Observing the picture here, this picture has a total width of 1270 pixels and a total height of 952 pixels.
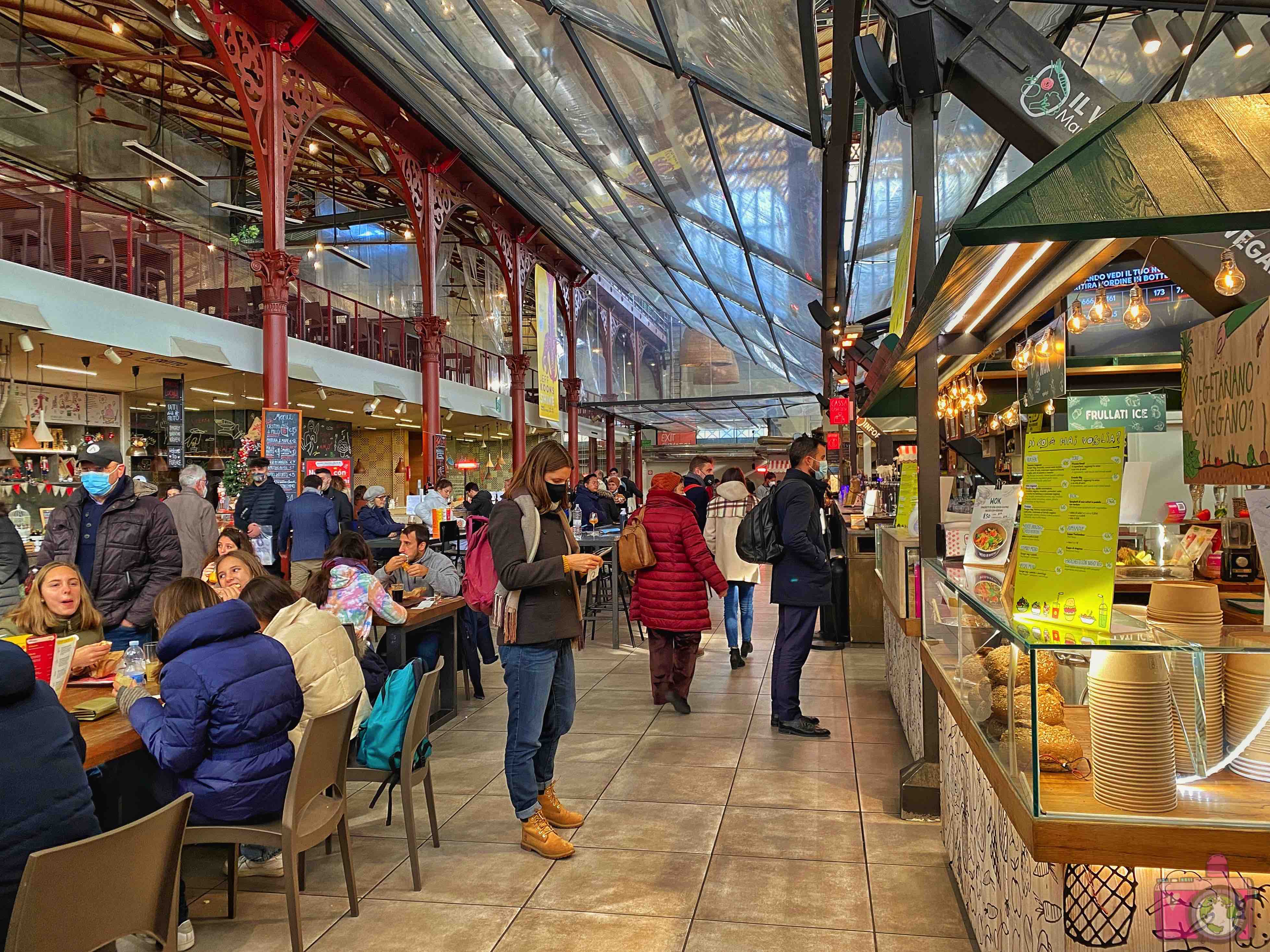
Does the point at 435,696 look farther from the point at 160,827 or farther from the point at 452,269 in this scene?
the point at 452,269

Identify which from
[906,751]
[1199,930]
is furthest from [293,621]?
[906,751]

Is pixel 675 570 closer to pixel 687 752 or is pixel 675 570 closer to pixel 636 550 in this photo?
pixel 636 550

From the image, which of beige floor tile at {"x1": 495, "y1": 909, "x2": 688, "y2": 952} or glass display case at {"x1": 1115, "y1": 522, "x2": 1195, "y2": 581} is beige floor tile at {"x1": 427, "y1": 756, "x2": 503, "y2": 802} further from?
glass display case at {"x1": 1115, "y1": 522, "x2": 1195, "y2": 581}

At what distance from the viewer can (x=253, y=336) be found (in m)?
12.0

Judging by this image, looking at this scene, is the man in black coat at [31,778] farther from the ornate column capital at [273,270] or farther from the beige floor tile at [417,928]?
the ornate column capital at [273,270]

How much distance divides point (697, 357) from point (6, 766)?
22976mm

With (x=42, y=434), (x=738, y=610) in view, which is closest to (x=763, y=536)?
(x=738, y=610)

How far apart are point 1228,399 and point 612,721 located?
13.8 feet

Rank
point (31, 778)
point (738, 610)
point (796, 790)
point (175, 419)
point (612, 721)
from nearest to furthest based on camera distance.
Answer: point (31, 778) < point (796, 790) < point (612, 721) < point (738, 610) < point (175, 419)

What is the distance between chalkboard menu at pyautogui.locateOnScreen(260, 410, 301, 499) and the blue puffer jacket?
7092 mm

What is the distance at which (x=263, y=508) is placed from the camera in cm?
905

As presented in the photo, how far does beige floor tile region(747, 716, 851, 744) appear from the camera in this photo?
17.8 ft

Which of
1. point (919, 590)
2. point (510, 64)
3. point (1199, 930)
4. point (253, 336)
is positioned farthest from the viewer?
point (253, 336)

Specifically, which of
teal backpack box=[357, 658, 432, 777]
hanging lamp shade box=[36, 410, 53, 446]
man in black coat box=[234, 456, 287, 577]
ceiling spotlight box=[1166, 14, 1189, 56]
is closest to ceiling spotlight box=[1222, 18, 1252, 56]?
ceiling spotlight box=[1166, 14, 1189, 56]
